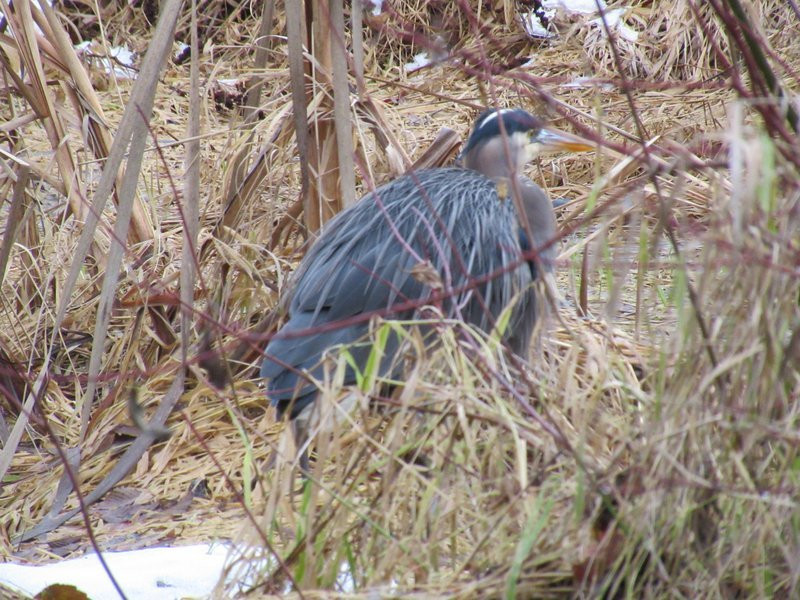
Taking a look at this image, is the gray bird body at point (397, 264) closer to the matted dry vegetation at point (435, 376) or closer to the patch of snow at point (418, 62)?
the matted dry vegetation at point (435, 376)

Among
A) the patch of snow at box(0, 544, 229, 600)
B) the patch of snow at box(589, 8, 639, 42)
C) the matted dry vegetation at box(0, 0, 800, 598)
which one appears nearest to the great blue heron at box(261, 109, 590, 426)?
the matted dry vegetation at box(0, 0, 800, 598)

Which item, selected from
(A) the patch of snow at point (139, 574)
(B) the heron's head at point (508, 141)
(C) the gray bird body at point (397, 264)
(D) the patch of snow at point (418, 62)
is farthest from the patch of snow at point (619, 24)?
(A) the patch of snow at point (139, 574)

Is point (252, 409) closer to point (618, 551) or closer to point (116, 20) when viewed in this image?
point (618, 551)

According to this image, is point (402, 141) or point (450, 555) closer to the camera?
point (450, 555)

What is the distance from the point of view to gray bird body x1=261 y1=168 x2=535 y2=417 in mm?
2648

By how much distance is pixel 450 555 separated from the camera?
5.80ft

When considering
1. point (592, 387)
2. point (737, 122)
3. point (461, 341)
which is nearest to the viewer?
point (737, 122)

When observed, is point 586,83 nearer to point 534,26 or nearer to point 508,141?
point 508,141

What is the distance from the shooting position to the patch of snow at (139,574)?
7.11 feet

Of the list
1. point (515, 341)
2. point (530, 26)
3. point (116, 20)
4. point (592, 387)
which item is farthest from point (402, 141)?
point (116, 20)

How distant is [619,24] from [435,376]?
4.81 m

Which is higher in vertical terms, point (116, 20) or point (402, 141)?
point (116, 20)

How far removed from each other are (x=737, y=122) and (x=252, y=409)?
2.11 m

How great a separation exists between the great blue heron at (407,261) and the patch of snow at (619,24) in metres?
2.96
